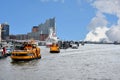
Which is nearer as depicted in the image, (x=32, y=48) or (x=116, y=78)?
(x=116, y=78)

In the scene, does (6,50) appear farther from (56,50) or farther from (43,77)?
(43,77)

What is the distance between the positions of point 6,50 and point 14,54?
1065 inches

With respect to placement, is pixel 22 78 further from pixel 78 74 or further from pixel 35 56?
pixel 35 56

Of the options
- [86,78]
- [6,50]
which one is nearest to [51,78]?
[86,78]

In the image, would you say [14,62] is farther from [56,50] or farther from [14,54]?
[56,50]

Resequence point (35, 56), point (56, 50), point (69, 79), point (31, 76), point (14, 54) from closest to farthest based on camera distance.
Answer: point (69, 79) → point (31, 76) → point (14, 54) → point (35, 56) → point (56, 50)

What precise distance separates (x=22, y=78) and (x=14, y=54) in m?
36.1

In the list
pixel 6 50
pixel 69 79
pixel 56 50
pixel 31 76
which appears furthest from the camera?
pixel 56 50

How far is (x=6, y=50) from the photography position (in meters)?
127

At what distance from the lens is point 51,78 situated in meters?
65.7

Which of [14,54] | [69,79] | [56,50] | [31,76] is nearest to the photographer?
[69,79]

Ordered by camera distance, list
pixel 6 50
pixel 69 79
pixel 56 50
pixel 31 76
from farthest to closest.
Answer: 1. pixel 56 50
2. pixel 6 50
3. pixel 31 76
4. pixel 69 79

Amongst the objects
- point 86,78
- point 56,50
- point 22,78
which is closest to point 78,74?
point 86,78

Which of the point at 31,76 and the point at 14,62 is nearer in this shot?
the point at 31,76
